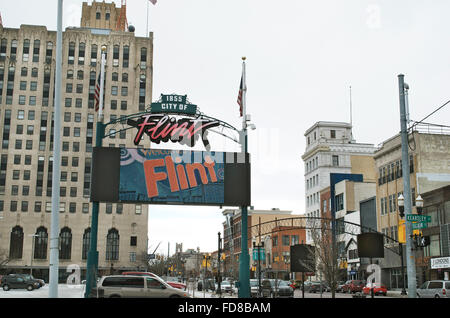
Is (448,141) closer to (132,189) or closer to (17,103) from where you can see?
(132,189)

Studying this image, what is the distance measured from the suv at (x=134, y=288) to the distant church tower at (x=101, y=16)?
109 meters

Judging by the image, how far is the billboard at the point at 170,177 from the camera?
1415 inches

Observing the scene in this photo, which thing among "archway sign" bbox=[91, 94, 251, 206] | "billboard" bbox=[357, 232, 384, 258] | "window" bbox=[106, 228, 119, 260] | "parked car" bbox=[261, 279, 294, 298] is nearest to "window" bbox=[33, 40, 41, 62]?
"window" bbox=[106, 228, 119, 260]

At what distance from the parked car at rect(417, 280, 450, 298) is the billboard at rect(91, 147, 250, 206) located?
17.4 meters

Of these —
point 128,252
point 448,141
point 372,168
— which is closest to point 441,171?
point 448,141

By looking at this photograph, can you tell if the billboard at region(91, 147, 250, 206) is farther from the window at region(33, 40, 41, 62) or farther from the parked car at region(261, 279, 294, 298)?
the window at region(33, 40, 41, 62)

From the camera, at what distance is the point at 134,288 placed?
2780 cm

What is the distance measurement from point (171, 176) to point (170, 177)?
10 cm

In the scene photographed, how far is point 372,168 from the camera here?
102 metres

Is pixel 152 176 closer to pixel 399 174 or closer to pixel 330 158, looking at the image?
pixel 399 174

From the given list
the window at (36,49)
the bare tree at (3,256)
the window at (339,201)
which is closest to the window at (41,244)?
the bare tree at (3,256)

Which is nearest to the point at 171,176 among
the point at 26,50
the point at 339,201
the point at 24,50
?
the point at 339,201
